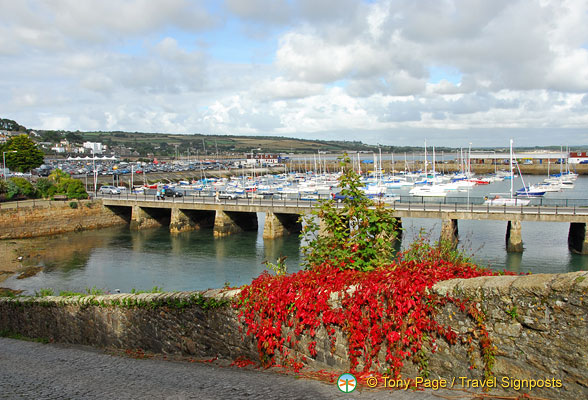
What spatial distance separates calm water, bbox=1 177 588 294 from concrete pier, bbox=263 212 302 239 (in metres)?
0.82

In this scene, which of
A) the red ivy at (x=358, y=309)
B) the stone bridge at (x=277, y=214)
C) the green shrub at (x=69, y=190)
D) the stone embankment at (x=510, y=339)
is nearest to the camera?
the stone embankment at (x=510, y=339)

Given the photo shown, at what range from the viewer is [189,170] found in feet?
440

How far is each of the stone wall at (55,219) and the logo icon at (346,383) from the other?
44.4 meters

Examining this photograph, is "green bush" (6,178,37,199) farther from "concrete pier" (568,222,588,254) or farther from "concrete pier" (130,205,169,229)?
"concrete pier" (568,222,588,254)

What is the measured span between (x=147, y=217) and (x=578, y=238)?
38.9 meters

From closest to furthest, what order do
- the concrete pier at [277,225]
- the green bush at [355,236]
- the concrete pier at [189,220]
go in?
the green bush at [355,236]
the concrete pier at [277,225]
the concrete pier at [189,220]

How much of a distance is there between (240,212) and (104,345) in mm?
36009

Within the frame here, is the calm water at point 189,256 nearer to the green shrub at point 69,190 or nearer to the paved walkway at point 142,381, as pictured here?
the green shrub at point 69,190

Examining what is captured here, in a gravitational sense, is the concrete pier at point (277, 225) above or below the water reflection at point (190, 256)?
above

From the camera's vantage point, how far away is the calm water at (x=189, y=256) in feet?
99.2

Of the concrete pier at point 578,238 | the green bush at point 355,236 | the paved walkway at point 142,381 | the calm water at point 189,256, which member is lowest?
the calm water at point 189,256

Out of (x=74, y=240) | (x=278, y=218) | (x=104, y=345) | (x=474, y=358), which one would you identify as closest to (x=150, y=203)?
(x=74, y=240)

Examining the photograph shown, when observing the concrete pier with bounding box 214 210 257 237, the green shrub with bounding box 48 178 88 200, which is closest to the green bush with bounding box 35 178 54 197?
the green shrub with bounding box 48 178 88 200

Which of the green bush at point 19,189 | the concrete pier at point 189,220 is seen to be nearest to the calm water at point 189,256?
the concrete pier at point 189,220
